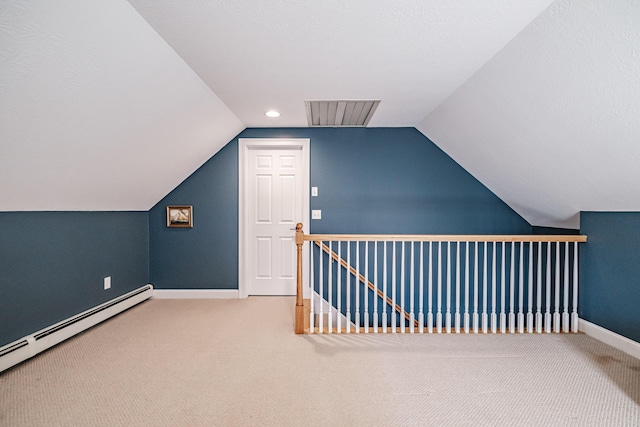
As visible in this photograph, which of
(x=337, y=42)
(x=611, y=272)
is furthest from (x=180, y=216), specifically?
(x=611, y=272)

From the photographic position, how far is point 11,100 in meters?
1.54

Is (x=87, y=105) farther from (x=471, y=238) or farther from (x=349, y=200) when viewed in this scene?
(x=471, y=238)

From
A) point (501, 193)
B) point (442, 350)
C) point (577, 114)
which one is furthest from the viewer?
point (501, 193)

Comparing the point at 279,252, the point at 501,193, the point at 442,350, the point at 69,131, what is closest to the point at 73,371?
the point at 69,131

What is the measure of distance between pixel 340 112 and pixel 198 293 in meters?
2.82

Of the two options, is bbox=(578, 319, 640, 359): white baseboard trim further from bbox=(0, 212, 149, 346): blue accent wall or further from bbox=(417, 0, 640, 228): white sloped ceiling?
bbox=(0, 212, 149, 346): blue accent wall

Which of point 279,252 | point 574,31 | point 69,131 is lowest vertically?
point 279,252

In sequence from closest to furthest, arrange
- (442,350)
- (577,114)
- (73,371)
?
(577,114) < (73,371) < (442,350)

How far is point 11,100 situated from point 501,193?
428 cm

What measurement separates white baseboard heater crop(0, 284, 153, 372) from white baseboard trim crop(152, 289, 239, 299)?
319 millimetres

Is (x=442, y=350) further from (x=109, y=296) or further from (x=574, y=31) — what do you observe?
(x=109, y=296)

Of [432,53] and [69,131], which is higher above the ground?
[432,53]

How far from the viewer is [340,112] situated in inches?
128

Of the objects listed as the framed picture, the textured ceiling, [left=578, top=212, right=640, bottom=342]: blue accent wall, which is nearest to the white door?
the framed picture
